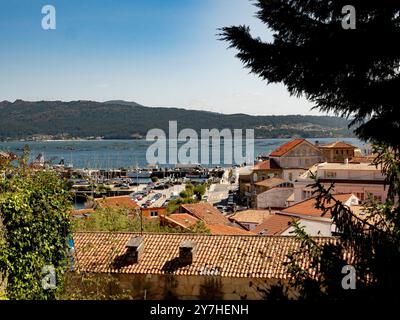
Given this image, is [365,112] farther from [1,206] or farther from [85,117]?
[85,117]

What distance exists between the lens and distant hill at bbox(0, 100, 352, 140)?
137 meters

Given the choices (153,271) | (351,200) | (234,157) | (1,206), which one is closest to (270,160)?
(351,200)

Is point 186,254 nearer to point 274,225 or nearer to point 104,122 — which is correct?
point 274,225

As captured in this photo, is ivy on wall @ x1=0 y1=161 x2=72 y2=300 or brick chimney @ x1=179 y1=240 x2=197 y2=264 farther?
brick chimney @ x1=179 y1=240 x2=197 y2=264

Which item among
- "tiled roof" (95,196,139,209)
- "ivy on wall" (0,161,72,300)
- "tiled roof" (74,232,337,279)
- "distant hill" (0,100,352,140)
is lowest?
"tiled roof" (95,196,139,209)

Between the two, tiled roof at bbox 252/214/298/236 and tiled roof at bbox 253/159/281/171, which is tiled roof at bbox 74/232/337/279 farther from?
tiled roof at bbox 253/159/281/171

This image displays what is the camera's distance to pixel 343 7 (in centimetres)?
382

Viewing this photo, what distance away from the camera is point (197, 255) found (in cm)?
1320

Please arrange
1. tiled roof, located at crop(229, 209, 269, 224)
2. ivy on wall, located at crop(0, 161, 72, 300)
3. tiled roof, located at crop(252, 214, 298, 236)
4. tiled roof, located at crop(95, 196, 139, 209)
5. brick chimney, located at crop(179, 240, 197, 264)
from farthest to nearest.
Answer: tiled roof, located at crop(229, 209, 269, 224) → tiled roof, located at crop(252, 214, 298, 236) → tiled roof, located at crop(95, 196, 139, 209) → brick chimney, located at crop(179, 240, 197, 264) → ivy on wall, located at crop(0, 161, 72, 300)

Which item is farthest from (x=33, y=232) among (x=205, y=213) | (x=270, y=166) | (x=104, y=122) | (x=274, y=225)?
(x=104, y=122)

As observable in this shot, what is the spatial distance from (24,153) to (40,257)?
2228 mm

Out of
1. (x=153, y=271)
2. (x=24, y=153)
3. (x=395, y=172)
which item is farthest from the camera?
(x=153, y=271)

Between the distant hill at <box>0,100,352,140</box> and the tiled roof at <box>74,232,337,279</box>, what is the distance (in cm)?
10860

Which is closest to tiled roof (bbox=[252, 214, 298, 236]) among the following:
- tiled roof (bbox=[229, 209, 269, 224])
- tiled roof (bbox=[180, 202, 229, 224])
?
tiled roof (bbox=[180, 202, 229, 224])
